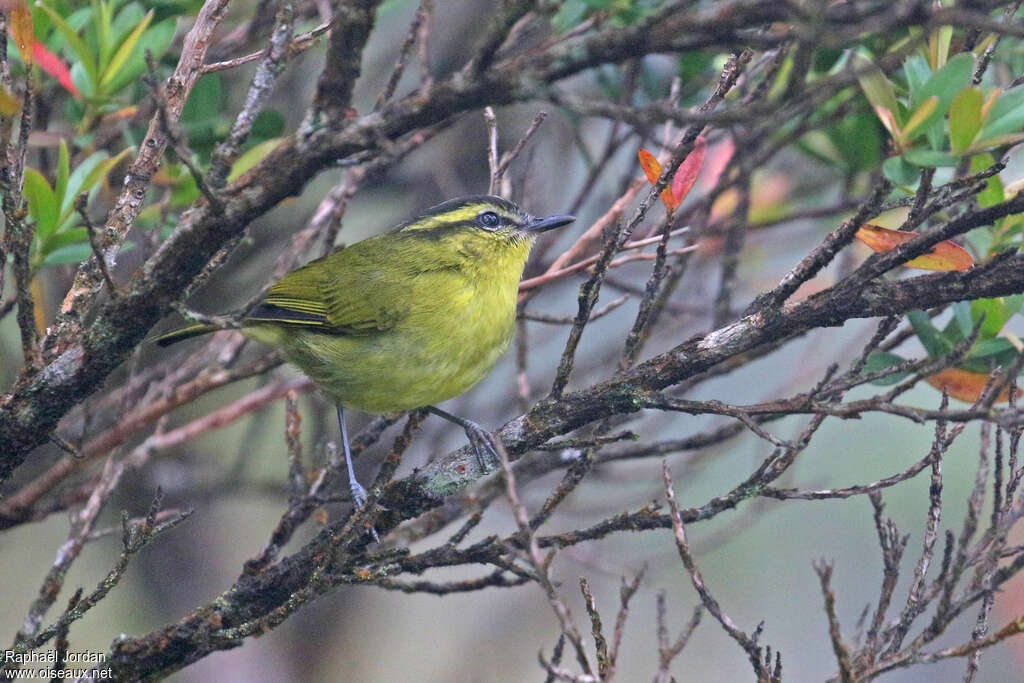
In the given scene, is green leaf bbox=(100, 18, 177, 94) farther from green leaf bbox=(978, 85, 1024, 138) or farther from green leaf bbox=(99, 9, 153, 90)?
green leaf bbox=(978, 85, 1024, 138)

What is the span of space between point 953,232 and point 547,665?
1.20 metres

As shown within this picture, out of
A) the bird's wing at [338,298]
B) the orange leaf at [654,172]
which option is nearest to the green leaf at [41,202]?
the bird's wing at [338,298]

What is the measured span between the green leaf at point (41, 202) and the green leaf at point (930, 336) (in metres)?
2.25

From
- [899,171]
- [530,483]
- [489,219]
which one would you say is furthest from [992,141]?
[530,483]

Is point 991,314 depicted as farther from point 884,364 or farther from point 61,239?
point 61,239

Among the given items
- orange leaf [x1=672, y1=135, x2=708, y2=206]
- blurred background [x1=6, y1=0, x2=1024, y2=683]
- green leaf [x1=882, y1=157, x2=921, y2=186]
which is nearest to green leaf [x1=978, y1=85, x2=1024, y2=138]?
green leaf [x1=882, y1=157, x2=921, y2=186]

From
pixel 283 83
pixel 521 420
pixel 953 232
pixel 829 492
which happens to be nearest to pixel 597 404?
pixel 521 420

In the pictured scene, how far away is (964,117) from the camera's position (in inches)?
70.9

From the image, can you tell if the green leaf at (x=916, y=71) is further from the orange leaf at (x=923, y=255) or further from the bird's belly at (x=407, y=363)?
the bird's belly at (x=407, y=363)

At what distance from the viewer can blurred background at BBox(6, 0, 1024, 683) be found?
14.8 ft

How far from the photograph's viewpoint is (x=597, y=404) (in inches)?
83.3

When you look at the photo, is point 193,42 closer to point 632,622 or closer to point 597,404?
point 597,404

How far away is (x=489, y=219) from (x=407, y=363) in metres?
0.74

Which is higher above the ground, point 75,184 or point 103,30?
point 103,30
